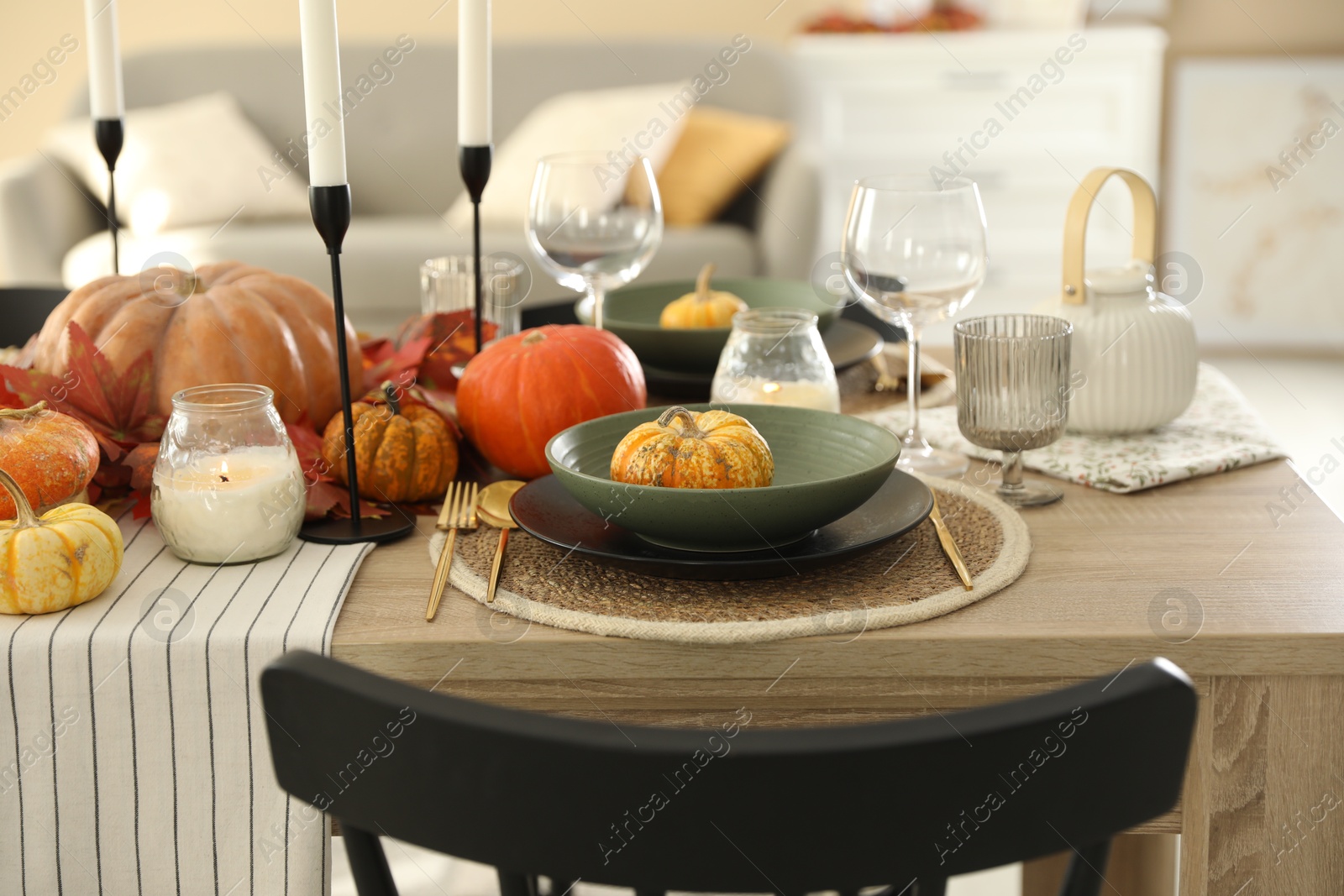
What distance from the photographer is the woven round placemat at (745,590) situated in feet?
2.38

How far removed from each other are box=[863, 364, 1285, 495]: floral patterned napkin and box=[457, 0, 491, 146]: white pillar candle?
1.51 ft

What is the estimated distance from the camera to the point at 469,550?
2.80 ft

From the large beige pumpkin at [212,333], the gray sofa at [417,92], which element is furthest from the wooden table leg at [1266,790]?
the gray sofa at [417,92]

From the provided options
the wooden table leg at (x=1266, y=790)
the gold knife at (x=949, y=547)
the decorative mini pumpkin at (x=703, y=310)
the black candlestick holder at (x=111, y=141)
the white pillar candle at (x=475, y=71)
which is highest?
the white pillar candle at (x=475, y=71)

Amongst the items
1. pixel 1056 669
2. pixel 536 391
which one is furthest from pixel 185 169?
pixel 1056 669

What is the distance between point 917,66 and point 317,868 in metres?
3.87

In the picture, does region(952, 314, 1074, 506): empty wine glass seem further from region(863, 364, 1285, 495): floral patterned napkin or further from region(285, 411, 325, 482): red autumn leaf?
region(285, 411, 325, 482): red autumn leaf

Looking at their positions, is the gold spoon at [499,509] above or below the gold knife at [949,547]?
above

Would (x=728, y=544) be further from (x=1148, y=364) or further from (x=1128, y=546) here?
(x=1148, y=364)

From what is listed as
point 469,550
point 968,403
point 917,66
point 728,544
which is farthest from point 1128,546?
point 917,66

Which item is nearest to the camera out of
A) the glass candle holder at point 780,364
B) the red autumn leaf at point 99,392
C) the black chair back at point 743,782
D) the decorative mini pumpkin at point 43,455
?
the black chair back at point 743,782

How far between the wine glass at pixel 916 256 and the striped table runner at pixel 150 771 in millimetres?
566

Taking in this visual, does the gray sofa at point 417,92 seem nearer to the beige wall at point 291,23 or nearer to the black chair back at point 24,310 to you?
the beige wall at point 291,23

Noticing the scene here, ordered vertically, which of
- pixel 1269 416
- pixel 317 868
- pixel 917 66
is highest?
pixel 917 66
